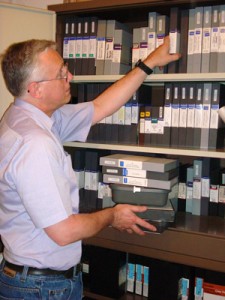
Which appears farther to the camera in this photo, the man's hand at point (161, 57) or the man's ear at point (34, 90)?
the man's hand at point (161, 57)

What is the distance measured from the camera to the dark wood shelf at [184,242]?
155 centimetres

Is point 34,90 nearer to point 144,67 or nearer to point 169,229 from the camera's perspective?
point 144,67

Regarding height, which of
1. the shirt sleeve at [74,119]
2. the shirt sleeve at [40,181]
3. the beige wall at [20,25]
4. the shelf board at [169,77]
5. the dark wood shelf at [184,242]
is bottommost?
the dark wood shelf at [184,242]

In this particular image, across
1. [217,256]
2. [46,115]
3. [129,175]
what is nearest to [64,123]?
[46,115]

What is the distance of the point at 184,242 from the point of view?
1603mm

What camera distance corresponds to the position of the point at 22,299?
133 centimetres

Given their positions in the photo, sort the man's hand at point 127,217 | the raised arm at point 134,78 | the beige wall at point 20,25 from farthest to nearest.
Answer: the beige wall at point 20,25
the raised arm at point 134,78
the man's hand at point 127,217

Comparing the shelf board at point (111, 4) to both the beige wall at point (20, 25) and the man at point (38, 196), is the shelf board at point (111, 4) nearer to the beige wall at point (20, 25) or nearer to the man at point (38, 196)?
the beige wall at point (20, 25)

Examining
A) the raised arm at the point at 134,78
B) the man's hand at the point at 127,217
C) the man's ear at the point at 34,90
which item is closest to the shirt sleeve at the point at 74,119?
the raised arm at the point at 134,78

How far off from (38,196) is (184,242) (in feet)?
2.48

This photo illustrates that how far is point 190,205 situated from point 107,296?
68 cm

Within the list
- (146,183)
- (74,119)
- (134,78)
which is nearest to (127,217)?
(146,183)

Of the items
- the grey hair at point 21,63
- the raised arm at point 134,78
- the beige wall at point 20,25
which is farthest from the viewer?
the beige wall at point 20,25

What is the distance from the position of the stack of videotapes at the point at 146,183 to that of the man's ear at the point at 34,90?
1.68 ft
